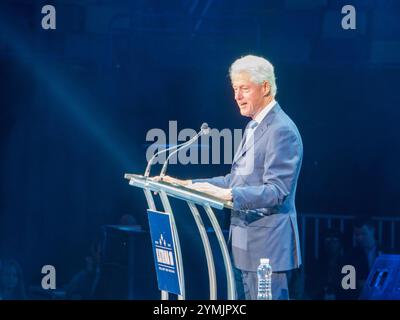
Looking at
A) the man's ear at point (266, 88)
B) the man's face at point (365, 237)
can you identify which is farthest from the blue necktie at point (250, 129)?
the man's face at point (365, 237)

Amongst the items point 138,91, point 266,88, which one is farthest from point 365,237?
point 266,88

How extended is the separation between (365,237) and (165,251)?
3640mm

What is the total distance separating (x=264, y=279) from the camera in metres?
4.01

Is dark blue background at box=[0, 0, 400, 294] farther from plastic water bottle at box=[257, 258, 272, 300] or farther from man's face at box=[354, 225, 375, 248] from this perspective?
plastic water bottle at box=[257, 258, 272, 300]

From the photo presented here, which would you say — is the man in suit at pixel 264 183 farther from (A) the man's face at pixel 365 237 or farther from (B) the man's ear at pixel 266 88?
(A) the man's face at pixel 365 237

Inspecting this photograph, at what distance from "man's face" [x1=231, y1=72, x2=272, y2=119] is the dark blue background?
3.34 metres

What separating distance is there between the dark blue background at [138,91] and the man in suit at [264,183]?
335 cm

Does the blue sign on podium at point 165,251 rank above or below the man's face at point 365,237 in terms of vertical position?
above

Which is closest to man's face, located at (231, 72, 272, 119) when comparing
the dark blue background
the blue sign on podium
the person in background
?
the blue sign on podium

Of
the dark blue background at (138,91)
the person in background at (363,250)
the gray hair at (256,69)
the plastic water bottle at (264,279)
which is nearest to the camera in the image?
the plastic water bottle at (264,279)

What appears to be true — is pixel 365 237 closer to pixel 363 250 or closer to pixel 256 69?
pixel 363 250

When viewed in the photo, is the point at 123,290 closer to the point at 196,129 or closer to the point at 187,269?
the point at 187,269

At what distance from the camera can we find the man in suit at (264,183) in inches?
159
